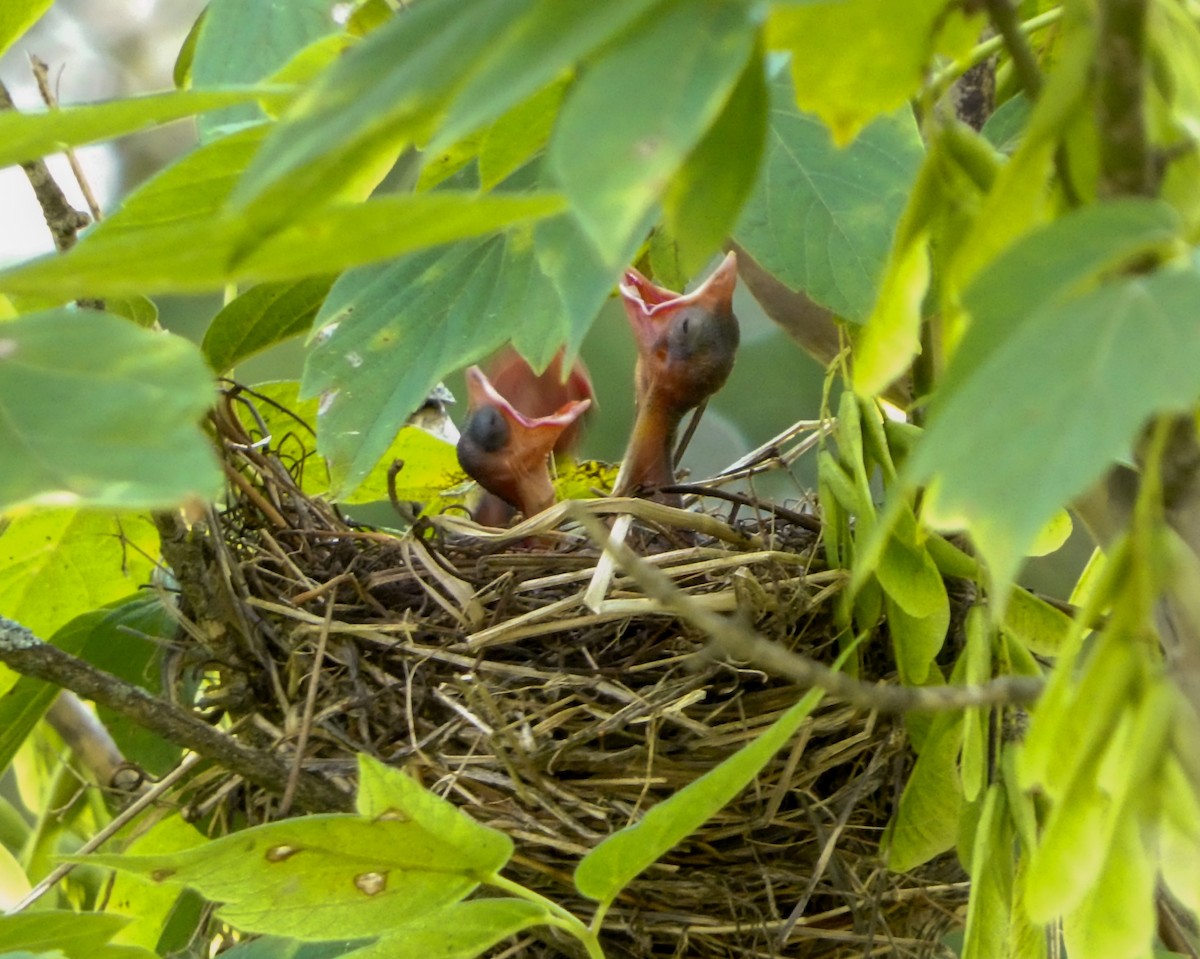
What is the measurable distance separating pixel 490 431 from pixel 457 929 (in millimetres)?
601

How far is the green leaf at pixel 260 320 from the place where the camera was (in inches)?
35.2

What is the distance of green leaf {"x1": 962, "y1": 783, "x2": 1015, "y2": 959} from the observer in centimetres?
54

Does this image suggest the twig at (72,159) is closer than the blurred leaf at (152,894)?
Yes

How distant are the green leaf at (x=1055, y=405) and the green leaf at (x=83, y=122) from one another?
20 centimetres

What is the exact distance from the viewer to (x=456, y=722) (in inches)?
31.5

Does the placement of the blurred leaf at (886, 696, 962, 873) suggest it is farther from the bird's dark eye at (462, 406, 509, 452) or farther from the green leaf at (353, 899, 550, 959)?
the bird's dark eye at (462, 406, 509, 452)

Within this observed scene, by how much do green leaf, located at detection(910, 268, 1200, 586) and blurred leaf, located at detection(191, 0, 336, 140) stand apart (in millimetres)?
559

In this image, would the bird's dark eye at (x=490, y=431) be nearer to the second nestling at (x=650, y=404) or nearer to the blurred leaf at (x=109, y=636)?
the second nestling at (x=650, y=404)

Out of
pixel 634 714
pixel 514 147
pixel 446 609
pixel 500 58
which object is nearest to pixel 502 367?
pixel 446 609

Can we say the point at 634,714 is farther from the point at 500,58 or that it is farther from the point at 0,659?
the point at 500,58

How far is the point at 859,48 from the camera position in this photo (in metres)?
0.32

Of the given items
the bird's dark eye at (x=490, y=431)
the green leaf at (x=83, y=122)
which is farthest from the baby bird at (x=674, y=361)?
the green leaf at (x=83, y=122)

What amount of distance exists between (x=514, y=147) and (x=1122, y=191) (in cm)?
22

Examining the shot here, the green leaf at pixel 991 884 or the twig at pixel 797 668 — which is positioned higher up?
the twig at pixel 797 668
